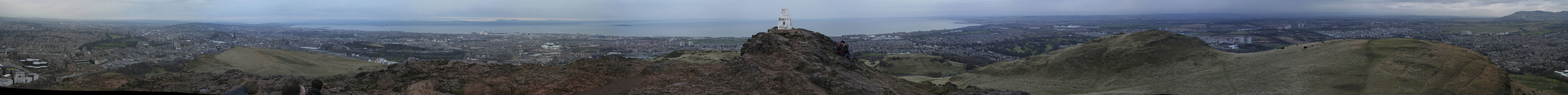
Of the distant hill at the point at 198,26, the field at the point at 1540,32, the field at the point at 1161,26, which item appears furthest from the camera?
the field at the point at 1161,26

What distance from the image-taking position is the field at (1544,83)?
44.5 ft

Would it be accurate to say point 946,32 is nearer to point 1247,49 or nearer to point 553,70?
point 1247,49

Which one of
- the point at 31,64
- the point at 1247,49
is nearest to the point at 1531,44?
the point at 1247,49

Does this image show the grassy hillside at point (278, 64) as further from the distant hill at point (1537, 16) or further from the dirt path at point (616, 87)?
the distant hill at point (1537, 16)

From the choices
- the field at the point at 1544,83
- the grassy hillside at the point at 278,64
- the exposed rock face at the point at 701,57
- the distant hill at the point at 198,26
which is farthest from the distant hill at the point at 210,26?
the field at the point at 1544,83

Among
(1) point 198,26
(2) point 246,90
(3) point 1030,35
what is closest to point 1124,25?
(3) point 1030,35

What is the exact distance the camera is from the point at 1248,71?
11.3 meters

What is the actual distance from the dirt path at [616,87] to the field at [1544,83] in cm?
1788

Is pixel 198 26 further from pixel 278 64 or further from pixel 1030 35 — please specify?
pixel 1030 35

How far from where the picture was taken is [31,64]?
15.2 metres

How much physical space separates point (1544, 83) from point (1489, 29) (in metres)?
37.7

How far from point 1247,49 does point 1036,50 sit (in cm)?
2305

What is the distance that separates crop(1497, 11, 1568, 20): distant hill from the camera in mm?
47875

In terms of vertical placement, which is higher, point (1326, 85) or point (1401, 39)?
point (1401, 39)
